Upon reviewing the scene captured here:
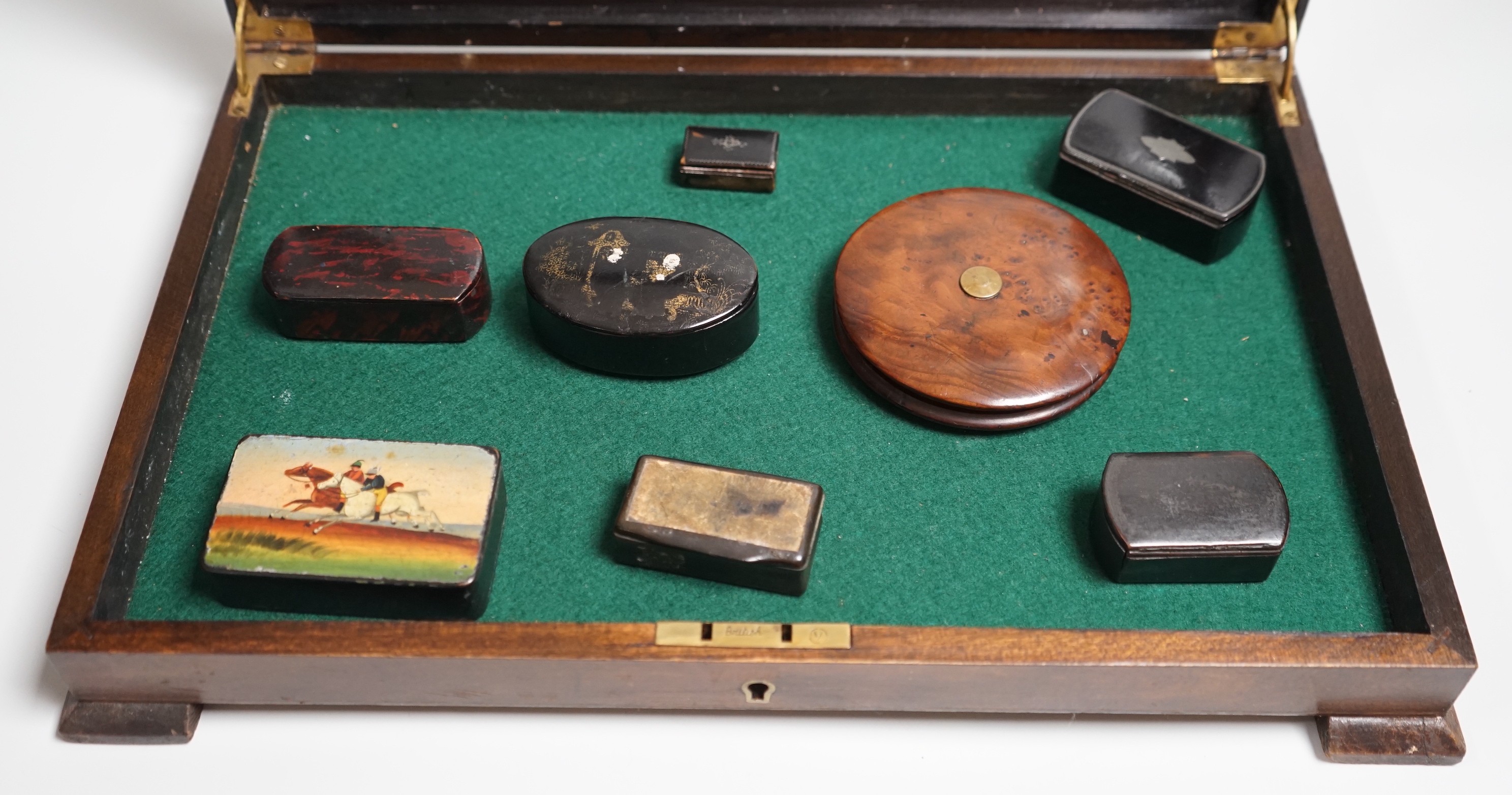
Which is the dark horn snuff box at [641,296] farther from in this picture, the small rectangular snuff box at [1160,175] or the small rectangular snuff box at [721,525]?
the small rectangular snuff box at [1160,175]

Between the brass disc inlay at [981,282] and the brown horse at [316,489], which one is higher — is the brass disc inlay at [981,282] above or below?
above

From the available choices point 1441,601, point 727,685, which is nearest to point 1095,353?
point 1441,601

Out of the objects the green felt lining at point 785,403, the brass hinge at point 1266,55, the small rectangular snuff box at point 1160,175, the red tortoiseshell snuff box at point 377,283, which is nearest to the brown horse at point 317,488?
the green felt lining at point 785,403

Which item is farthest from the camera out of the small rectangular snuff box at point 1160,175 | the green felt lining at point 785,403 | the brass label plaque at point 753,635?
the small rectangular snuff box at point 1160,175

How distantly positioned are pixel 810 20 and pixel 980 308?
2.38ft

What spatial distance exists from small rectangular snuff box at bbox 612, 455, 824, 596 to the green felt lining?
5cm

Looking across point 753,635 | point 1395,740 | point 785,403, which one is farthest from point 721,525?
point 1395,740

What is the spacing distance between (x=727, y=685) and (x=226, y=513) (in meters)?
0.77

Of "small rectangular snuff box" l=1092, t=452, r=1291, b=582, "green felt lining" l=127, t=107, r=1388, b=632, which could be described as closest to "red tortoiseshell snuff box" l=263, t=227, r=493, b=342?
"green felt lining" l=127, t=107, r=1388, b=632

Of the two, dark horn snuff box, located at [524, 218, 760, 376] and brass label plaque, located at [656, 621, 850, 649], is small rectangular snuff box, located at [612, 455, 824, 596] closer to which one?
brass label plaque, located at [656, 621, 850, 649]

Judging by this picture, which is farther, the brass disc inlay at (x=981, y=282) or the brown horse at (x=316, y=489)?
the brass disc inlay at (x=981, y=282)

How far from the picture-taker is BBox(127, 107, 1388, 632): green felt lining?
2033 mm

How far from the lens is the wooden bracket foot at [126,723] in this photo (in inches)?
77.4

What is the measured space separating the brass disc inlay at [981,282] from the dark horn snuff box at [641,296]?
0.36 metres
